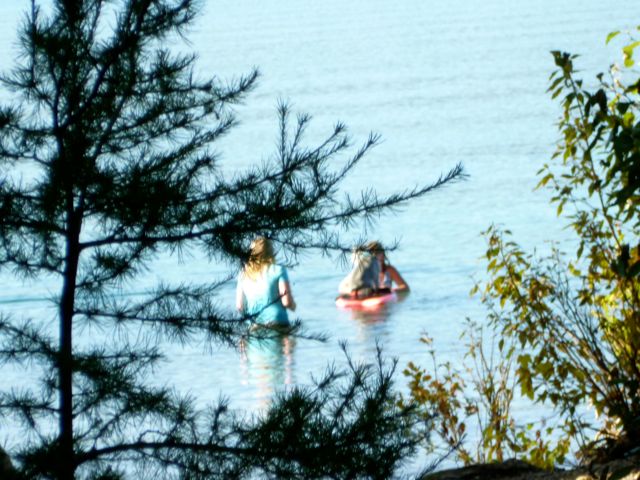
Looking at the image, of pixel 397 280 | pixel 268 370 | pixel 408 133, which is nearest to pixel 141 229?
pixel 268 370

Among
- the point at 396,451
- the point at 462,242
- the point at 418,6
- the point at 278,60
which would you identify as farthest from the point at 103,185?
the point at 418,6

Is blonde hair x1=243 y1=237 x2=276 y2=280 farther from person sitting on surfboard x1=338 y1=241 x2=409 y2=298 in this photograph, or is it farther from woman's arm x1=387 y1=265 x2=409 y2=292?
woman's arm x1=387 y1=265 x2=409 y2=292

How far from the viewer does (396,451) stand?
4934mm

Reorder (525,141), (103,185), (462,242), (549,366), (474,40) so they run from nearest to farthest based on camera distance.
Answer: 1. (103,185)
2. (549,366)
3. (462,242)
4. (525,141)
5. (474,40)

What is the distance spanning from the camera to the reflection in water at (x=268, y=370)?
489 inches

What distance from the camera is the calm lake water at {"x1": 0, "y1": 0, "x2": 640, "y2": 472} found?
1397 centimetres

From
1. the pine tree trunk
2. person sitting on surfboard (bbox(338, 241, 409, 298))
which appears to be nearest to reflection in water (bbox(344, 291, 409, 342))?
person sitting on surfboard (bbox(338, 241, 409, 298))

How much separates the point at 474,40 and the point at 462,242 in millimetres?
26804

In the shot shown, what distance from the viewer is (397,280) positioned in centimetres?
Result: 1706

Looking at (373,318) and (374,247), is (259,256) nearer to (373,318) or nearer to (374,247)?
(374,247)

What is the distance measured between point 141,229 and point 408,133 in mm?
25071

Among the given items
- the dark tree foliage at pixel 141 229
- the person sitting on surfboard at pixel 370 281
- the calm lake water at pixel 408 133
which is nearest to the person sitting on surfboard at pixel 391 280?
the person sitting on surfboard at pixel 370 281

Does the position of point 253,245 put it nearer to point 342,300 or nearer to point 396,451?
point 396,451

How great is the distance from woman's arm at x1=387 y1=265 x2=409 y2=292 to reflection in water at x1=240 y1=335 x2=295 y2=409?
2821 mm
